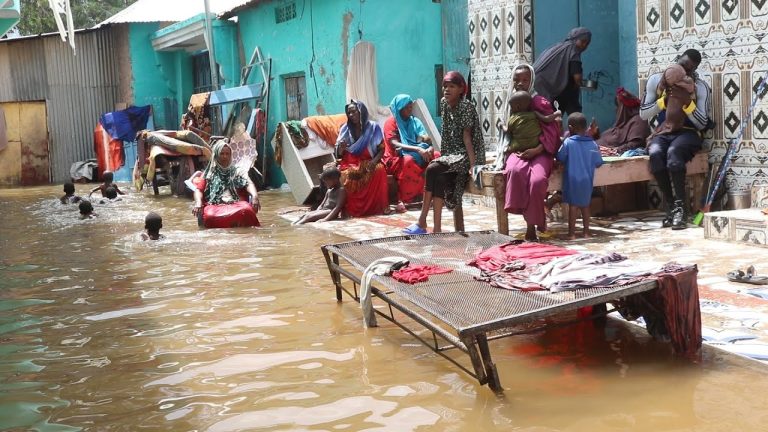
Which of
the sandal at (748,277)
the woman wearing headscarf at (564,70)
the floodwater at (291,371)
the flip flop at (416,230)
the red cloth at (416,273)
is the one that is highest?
the woman wearing headscarf at (564,70)

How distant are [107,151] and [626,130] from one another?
50.3 ft

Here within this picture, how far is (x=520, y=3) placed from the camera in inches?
457

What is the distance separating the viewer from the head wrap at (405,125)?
37.1 feet

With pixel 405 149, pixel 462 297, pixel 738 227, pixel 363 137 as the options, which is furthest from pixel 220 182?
pixel 462 297

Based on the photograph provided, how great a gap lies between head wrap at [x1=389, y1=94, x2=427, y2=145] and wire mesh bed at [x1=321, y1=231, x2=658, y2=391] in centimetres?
498

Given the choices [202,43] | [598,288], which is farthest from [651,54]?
[202,43]

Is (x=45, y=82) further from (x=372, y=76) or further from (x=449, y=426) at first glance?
(x=449, y=426)

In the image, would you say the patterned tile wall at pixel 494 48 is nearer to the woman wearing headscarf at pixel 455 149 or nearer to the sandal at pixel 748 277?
the woman wearing headscarf at pixel 455 149

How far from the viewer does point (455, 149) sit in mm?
8805

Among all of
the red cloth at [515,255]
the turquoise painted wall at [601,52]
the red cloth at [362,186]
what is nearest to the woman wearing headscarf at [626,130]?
the turquoise painted wall at [601,52]

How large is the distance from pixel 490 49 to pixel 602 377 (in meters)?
8.40

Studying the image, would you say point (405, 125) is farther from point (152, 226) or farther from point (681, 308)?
point (681, 308)

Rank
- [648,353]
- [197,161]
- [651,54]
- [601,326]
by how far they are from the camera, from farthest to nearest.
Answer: [197,161]
[651,54]
[601,326]
[648,353]

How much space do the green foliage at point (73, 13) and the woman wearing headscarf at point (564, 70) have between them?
907 inches
